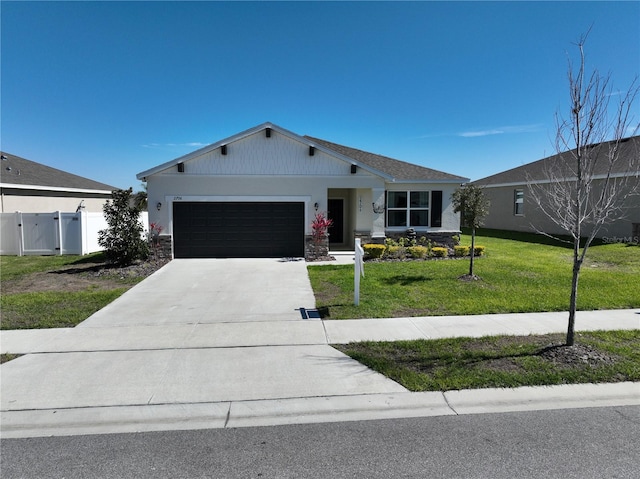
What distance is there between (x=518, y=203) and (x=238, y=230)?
730 inches

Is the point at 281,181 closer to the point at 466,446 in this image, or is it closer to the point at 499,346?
the point at 499,346

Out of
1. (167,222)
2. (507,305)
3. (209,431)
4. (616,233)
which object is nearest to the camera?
(209,431)

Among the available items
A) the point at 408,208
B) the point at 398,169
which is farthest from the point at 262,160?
the point at 408,208

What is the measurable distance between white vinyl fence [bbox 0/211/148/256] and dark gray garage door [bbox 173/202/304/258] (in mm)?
5037

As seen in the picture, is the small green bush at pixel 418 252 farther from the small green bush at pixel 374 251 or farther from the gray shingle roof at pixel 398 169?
the gray shingle roof at pixel 398 169

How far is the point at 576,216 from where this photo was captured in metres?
5.55

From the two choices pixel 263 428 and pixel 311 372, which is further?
pixel 311 372

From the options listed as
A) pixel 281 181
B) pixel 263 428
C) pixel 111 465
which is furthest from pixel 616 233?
pixel 111 465

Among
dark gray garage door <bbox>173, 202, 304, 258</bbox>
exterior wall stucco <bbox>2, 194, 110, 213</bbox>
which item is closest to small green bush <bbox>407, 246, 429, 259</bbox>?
dark gray garage door <bbox>173, 202, 304, 258</bbox>

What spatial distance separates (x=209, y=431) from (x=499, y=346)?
13.9ft

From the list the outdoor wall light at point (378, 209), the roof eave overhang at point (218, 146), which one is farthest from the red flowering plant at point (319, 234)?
the roof eave overhang at point (218, 146)

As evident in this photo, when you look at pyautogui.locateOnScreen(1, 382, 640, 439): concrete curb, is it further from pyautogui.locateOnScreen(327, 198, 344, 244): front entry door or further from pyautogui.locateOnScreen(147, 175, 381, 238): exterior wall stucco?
pyautogui.locateOnScreen(327, 198, 344, 244): front entry door

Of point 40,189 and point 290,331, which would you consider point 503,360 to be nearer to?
point 290,331

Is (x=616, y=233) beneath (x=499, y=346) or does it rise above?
above
